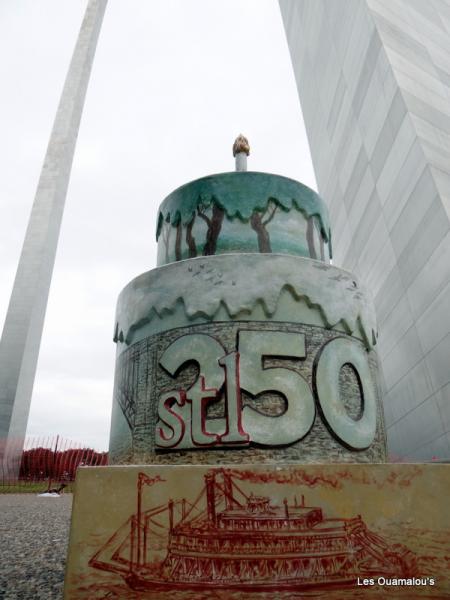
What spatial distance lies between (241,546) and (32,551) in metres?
4.91

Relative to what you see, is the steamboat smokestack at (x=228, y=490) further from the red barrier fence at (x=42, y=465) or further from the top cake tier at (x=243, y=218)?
the red barrier fence at (x=42, y=465)

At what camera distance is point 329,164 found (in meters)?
26.8

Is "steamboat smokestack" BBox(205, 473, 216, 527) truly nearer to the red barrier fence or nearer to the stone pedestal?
the stone pedestal

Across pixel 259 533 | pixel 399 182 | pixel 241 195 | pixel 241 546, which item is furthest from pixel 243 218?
pixel 399 182

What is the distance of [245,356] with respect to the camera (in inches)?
240

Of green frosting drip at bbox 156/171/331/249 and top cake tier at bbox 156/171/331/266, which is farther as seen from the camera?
green frosting drip at bbox 156/171/331/249

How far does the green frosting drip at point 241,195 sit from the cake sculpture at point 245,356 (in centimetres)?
5

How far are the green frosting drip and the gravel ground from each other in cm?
592

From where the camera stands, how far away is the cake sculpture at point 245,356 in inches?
229

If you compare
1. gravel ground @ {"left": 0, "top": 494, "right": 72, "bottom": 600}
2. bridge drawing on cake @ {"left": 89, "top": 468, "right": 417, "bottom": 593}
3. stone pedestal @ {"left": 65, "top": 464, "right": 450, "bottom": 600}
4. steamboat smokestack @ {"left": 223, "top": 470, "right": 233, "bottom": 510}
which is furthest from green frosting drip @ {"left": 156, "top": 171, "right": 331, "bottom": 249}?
gravel ground @ {"left": 0, "top": 494, "right": 72, "bottom": 600}

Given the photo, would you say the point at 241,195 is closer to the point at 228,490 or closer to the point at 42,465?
the point at 228,490

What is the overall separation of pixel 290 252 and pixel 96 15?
33.9m

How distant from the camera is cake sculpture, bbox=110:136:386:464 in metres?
5.82

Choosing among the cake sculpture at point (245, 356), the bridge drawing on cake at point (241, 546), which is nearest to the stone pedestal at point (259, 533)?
the bridge drawing on cake at point (241, 546)
